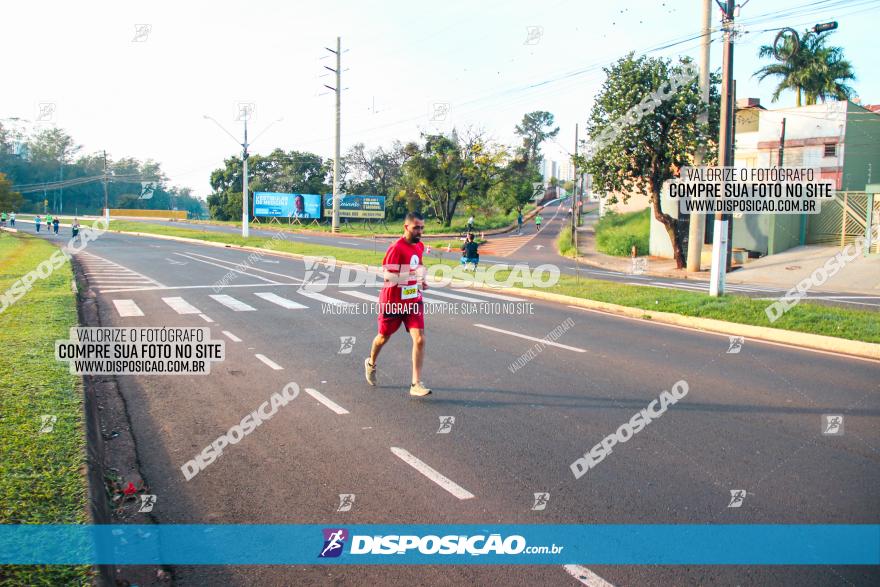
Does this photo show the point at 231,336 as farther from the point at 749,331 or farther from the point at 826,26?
the point at 826,26

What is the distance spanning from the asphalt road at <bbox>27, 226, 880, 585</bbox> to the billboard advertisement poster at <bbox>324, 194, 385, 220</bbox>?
5125cm

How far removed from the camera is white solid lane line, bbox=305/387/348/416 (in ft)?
22.6

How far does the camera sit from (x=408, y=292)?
746 centimetres

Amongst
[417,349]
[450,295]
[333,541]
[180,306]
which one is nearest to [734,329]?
[417,349]

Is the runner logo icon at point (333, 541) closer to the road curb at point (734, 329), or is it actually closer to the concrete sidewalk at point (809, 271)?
the road curb at point (734, 329)

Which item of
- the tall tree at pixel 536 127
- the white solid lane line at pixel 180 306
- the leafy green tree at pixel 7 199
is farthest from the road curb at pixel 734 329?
the tall tree at pixel 536 127

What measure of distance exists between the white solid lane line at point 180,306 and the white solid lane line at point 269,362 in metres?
4.54

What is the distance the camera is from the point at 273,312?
13578 millimetres

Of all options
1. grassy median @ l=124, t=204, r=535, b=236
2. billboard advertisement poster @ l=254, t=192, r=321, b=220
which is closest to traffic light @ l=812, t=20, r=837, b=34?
grassy median @ l=124, t=204, r=535, b=236

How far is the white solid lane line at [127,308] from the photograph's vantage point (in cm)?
1306

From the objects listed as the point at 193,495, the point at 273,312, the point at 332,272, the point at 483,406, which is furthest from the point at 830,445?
the point at 332,272

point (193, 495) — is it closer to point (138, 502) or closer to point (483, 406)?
point (138, 502)

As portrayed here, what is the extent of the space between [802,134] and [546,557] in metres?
39.2

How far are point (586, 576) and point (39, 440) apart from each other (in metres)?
4.47
